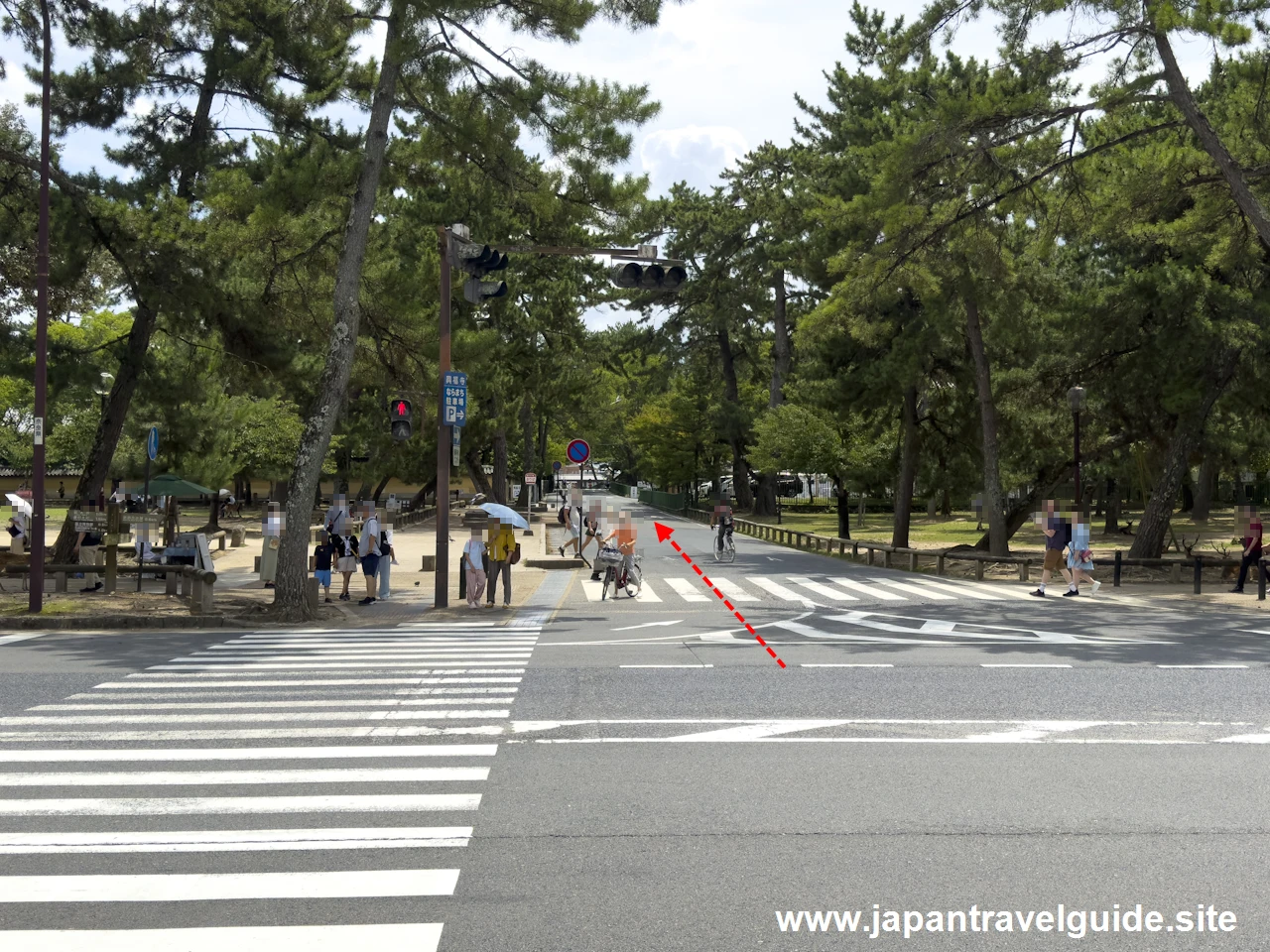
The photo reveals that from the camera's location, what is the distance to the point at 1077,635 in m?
15.2

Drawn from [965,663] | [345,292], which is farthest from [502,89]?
[965,663]

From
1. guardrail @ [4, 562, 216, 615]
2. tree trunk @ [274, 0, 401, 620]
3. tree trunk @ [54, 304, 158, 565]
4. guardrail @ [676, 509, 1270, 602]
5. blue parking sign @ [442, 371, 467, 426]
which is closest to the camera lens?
guardrail @ [4, 562, 216, 615]

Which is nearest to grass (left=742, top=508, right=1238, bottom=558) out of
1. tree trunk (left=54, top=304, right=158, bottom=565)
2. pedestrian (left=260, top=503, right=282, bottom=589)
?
pedestrian (left=260, top=503, right=282, bottom=589)

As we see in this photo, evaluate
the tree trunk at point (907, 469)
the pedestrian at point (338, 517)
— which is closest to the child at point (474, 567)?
the pedestrian at point (338, 517)

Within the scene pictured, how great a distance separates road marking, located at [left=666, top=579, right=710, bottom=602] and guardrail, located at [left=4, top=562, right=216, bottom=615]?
8.34 metres

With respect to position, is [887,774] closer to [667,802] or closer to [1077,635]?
[667,802]

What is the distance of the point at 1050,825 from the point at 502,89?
16169 millimetres

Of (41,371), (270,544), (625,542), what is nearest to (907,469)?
(625,542)

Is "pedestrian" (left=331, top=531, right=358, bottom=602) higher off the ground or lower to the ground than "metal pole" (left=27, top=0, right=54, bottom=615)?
lower

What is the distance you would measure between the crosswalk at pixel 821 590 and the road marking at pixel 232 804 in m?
13.8

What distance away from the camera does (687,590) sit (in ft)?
76.8

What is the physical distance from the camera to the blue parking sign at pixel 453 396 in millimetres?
19062

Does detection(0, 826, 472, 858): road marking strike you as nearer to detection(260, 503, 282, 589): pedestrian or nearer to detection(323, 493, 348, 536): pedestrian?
detection(323, 493, 348, 536): pedestrian

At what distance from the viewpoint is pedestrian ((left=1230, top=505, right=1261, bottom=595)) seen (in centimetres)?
2036
